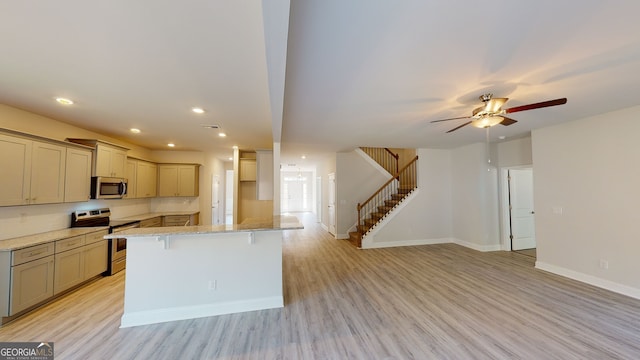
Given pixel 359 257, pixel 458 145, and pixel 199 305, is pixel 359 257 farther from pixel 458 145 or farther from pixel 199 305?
pixel 458 145

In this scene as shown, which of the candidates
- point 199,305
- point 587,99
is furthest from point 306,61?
point 587,99

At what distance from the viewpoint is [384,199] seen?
7324mm

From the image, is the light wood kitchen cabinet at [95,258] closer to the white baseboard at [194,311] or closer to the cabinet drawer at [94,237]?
the cabinet drawer at [94,237]

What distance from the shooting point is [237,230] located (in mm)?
2875

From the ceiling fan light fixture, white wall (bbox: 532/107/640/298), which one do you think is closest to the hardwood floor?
white wall (bbox: 532/107/640/298)

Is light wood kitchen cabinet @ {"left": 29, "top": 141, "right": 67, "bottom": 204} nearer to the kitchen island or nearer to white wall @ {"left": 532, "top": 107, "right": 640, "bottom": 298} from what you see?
the kitchen island

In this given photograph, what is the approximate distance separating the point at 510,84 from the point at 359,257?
403cm

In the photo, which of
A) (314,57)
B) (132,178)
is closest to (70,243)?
(132,178)

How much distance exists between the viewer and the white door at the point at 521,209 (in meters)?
5.61

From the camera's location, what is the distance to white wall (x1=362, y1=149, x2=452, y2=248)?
20.2ft

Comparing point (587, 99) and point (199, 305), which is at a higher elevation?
point (587, 99)

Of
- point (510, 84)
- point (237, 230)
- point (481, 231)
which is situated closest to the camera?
point (510, 84)

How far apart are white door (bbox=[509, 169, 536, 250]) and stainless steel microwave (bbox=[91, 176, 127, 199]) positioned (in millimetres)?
8524

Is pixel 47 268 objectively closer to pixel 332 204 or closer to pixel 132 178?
pixel 132 178
